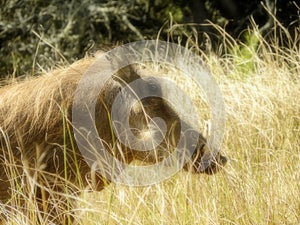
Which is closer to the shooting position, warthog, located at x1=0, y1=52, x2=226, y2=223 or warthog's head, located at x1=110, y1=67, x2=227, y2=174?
Result: warthog, located at x1=0, y1=52, x2=226, y2=223

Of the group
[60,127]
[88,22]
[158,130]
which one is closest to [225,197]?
[158,130]

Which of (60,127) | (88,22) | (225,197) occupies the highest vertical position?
(60,127)

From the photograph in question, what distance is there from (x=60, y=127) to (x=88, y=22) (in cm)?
556

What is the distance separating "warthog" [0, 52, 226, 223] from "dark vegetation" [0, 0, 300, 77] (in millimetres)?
4499

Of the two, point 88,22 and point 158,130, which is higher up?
point 158,130

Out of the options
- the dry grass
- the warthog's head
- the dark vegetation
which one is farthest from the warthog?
the dark vegetation

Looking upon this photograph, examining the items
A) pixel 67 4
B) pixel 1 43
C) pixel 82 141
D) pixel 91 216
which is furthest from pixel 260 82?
pixel 1 43

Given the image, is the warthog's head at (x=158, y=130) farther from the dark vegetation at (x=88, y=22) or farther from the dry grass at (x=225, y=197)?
the dark vegetation at (x=88, y=22)

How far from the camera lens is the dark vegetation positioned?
8.72m

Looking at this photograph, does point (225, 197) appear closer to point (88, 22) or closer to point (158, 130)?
point (158, 130)

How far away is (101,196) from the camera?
11.9 feet

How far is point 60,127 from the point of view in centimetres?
350

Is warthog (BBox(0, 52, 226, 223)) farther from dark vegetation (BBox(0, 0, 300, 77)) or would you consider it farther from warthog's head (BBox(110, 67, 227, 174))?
dark vegetation (BBox(0, 0, 300, 77))

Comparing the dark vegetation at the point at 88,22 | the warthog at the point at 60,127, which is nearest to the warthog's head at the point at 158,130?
the warthog at the point at 60,127
